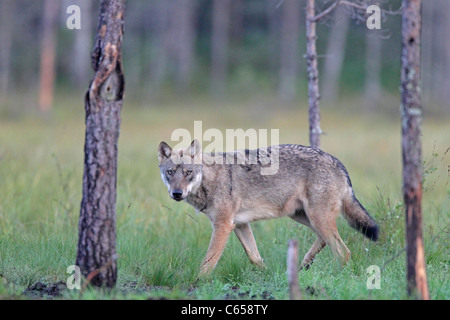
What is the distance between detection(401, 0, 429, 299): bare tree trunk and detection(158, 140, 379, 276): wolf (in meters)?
2.00

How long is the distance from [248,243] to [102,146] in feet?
9.05

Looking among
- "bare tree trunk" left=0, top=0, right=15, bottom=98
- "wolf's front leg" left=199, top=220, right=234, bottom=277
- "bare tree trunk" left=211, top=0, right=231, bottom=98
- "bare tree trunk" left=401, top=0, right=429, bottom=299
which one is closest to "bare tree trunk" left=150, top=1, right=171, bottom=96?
"bare tree trunk" left=211, top=0, right=231, bottom=98

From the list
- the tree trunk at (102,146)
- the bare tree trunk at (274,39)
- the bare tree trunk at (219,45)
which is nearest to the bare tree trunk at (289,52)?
the bare tree trunk at (274,39)

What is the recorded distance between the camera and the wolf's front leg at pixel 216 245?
6.59m

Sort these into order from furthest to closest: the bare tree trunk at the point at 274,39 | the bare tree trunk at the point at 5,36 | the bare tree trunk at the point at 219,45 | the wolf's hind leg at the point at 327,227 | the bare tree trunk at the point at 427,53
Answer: the bare tree trunk at the point at 274,39
the bare tree trunk at the point at 219,45
the bare tree trunk at the point at 427,53
the bare tree trunk at the point at 5,36
the wolf's hind leg at the point at 327,227

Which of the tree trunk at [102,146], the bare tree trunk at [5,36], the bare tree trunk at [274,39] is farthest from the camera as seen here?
the bare tree trunk at [274,39]

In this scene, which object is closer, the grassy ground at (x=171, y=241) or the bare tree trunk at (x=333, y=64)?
the grassy ground at (x=171, y=241)

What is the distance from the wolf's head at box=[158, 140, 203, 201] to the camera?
677cm

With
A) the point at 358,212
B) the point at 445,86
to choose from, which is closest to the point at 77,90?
the point at 445,86

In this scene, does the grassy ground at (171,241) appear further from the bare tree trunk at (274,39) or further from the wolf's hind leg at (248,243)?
the bare tree trunk at (274,39)

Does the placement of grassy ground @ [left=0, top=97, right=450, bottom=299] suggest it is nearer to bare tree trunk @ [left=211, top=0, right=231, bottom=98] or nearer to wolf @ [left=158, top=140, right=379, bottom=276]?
wolf @ [left=158, top=140, right=379, bottom=276]

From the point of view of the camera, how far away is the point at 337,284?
18.9 feet

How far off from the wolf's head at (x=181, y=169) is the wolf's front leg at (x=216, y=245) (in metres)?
0.56

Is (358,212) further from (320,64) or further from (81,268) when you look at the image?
(320,64)
